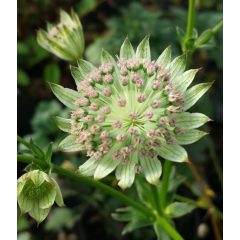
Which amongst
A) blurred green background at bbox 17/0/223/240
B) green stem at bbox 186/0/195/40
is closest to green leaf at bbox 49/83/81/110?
green stem at bbox 186/0/195/40

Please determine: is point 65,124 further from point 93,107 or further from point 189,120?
point 189,120

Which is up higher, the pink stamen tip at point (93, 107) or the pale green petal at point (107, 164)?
the pink stamen tip at point (93, 107)

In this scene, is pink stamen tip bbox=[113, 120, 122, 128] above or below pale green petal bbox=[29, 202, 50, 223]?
above

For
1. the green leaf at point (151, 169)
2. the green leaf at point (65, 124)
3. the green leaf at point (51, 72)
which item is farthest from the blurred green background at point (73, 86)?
the green leaf at point (151, 169)

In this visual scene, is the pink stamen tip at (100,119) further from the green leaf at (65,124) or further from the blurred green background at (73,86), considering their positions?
the blurred green background at (73,86)

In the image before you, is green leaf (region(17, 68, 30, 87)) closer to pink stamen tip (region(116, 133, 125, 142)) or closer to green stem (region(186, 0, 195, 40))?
green stem (region(186, 0, 195, 40))

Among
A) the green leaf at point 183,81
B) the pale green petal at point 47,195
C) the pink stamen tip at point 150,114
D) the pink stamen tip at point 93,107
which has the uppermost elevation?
the green leaf at point 183,81

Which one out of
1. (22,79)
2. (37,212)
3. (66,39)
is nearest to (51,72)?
(22,79)
